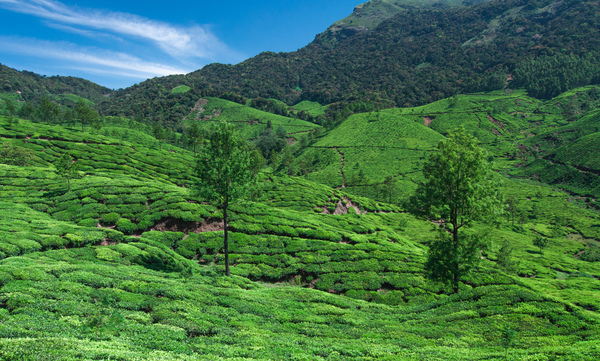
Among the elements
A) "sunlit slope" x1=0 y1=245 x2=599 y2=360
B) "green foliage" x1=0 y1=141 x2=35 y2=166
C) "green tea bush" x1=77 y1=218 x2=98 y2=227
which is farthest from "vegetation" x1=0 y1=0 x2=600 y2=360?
"green foliage" x1=0 y1=141 x2=35 y2=166

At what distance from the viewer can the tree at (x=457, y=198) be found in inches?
953

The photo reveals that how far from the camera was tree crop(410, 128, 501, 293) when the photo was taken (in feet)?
79.4

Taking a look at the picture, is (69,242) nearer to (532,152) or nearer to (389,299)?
(389,299)

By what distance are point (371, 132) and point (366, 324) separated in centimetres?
17832

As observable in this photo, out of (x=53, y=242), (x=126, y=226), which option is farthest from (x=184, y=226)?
(x=53, y=242)

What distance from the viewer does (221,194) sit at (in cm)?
2853

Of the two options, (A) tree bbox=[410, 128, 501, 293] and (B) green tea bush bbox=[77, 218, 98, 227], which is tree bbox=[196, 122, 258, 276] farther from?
(B) green tea bush bbox=[77, 218, 98, 227]

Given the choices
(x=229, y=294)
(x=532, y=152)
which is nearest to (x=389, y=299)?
(x=229, y=294)

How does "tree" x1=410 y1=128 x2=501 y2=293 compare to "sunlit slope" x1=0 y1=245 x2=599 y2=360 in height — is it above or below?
above

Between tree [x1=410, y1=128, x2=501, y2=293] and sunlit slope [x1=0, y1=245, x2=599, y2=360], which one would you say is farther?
tree [x1=410, y1=128, x2=501, y2=293]

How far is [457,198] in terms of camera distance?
81.1 ft

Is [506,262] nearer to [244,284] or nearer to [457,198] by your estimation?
[457,198]

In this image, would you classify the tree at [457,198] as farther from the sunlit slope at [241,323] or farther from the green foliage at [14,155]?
the green foliage at [14,155]

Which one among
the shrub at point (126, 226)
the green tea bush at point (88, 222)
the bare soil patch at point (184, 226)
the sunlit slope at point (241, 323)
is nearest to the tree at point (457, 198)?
the sunlit slope at point (241, 323)
